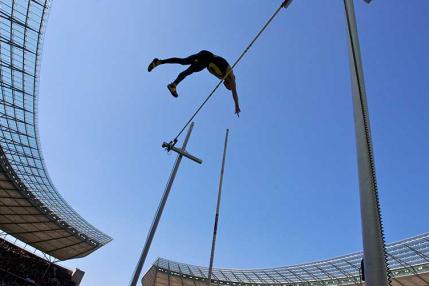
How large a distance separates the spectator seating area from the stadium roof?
1480mm

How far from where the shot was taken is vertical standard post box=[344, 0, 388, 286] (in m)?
2.05

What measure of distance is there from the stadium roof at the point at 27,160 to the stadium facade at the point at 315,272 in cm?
842

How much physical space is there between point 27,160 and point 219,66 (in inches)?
771

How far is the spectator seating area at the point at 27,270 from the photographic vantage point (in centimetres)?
2820

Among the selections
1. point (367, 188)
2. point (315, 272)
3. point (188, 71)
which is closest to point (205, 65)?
point (188, 71)

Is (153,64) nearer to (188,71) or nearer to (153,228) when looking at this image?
(188,71)

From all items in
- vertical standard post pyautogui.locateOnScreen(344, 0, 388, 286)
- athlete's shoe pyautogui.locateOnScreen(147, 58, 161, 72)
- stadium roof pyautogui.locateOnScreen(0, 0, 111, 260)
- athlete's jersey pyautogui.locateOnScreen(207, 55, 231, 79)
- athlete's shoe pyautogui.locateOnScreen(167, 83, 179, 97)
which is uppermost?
stadium roof pyautogui.locateOnScreen(0, 0, 111, 260)

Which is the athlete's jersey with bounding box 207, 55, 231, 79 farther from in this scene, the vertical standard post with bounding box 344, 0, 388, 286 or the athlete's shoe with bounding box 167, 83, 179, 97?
the vertical standard post with bounding box 344, 0, 388, 286

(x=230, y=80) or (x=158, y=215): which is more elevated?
(x=230, y=80)

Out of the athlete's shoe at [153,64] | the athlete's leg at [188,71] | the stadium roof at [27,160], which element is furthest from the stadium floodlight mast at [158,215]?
the stadium roof at [27,160]

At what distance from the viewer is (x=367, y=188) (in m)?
2.31

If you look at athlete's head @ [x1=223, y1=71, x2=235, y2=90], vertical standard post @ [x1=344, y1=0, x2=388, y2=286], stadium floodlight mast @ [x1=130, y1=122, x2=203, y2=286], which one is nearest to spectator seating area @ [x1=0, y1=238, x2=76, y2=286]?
stadium floodlight mast @ [x1=130, y1=122, x2=203, y2=286]

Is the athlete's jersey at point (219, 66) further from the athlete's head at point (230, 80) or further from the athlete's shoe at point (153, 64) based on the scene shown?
the athlete's shoe at point (153, 64)

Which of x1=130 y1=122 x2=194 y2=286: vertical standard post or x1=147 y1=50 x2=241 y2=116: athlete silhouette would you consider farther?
x1=147 y1=50 x2=241 y2=116: athlete silhouette
